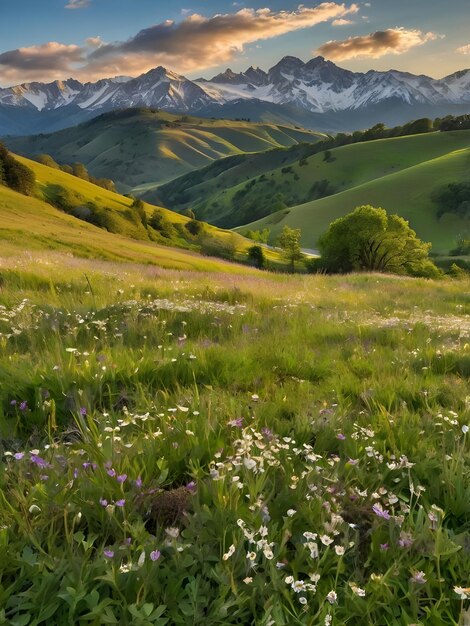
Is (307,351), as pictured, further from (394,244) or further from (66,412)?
(394,244)

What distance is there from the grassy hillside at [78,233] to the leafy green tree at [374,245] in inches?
997

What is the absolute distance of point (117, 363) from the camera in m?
4.62

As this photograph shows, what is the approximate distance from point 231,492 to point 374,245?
7527 centimetres

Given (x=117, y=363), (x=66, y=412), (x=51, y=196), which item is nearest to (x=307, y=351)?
(x=117, y=363)

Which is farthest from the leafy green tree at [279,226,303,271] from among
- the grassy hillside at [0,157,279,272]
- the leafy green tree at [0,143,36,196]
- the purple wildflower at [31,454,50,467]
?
the purple wildflower at [31,454,50,467]

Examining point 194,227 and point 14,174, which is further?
point 194,227

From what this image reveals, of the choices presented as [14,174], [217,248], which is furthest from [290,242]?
[14,174]

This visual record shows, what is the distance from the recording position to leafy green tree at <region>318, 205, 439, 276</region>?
7062cm

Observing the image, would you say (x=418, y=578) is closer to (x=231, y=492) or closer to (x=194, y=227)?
(x=231, y=492)

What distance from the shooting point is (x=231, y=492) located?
2506 mm

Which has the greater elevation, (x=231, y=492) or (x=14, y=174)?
(x=14, y=174)

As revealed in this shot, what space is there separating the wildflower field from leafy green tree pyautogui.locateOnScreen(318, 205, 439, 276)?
227ft

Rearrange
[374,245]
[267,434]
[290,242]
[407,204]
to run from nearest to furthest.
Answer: [267,434]
[374,245]
[290,242]
[407,204]

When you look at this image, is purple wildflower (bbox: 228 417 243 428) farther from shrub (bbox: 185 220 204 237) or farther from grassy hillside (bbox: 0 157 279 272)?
shrub (bbox: 185 220 204 237)
